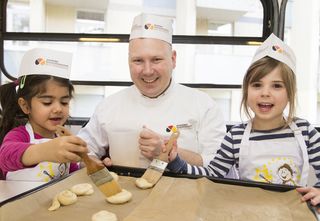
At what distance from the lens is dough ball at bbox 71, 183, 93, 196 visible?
3.10 feet

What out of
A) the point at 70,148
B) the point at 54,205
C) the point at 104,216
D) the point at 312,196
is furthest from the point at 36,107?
the point at 312,196

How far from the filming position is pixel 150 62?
4.75 ft

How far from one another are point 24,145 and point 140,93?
650 millimetres

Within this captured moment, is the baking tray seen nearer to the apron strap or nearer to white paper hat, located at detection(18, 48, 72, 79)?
the apron strap

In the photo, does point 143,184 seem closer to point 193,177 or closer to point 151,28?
point 193,177

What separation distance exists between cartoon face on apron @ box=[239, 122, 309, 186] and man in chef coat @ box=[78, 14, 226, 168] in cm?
25

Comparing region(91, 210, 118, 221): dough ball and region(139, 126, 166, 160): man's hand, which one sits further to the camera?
region(139, 126, 166, 160): man's hand

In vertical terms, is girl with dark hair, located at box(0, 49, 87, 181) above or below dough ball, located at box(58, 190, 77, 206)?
above

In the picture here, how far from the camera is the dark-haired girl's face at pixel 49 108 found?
1.37 metres

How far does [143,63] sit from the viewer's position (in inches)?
57.3

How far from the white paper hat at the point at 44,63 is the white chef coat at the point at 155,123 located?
325mm

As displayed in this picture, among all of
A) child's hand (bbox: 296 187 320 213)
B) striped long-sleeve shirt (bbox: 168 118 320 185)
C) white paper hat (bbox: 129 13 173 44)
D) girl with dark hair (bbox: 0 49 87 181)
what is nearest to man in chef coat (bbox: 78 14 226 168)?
white paper hat (bbox: 129 13 173 44)

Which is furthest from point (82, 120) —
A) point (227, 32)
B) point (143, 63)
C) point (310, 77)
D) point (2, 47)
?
point (310, 77)

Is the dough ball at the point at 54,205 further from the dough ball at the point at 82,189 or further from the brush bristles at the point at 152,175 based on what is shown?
the brush bristles at the point at 152,175
